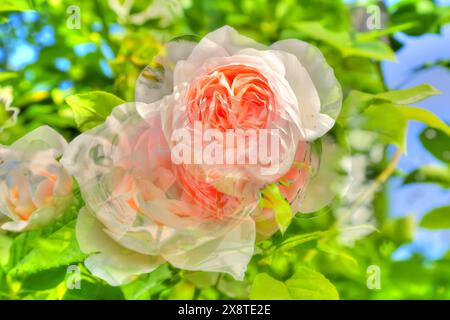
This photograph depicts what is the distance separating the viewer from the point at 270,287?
403mm

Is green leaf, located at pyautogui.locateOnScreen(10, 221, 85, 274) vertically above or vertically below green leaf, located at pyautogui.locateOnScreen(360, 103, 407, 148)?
below

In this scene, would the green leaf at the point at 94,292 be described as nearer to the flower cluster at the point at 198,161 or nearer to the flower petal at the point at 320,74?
the flower cluster at the point at 198,161

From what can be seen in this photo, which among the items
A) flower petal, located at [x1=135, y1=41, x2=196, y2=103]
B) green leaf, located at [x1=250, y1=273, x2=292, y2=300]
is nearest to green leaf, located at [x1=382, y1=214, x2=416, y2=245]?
green leaf, located at [x1=250, y1=273, x2=292, y2=300]

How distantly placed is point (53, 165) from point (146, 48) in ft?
0.43

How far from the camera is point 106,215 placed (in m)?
0.36

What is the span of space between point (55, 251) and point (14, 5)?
21 centimetres

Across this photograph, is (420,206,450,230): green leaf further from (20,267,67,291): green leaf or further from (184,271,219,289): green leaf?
(20,267,67,291): green leaf

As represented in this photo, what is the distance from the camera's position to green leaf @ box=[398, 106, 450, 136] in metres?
0.41

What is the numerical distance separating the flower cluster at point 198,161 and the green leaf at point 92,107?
11 millimetres

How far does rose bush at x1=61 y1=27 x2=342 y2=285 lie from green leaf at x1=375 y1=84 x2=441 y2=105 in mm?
65

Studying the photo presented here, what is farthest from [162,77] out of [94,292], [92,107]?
[94,292]

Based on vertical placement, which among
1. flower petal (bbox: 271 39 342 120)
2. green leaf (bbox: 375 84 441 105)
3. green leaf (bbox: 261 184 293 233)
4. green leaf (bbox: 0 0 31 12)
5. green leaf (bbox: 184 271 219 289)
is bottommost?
green leaf (bbox: 184 271 219 289)

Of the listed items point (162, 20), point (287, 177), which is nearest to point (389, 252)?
point (287, 177)

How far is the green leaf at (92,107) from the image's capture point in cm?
38
